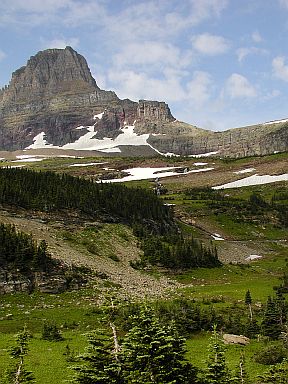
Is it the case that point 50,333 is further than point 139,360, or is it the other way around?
point 50,333

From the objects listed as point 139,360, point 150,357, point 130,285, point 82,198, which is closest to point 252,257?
point 82,198

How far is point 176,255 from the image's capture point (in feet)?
234

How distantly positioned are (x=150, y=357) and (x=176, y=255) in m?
56.6

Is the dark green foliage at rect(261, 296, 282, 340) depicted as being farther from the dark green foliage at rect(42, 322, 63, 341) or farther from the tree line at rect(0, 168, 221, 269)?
the tree line at rect(0, 168, 221, 269)

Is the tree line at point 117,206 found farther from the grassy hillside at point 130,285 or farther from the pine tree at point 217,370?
the pine tree at point 217,370

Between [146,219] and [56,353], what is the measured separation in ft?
211

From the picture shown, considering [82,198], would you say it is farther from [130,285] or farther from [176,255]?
[130,285]

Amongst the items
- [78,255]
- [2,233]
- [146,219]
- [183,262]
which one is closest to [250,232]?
[146,219]

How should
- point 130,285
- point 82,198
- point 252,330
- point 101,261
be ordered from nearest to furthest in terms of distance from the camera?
point 252,330
point 130,285
point 101,261
point 82,198

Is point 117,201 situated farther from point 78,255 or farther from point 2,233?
point 2,233

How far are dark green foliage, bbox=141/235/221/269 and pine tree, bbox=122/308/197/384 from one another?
5249 cm

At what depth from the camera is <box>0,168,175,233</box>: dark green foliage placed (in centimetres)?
7519

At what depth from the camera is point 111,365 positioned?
1468 cm

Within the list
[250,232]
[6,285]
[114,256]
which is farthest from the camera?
[250,232]
